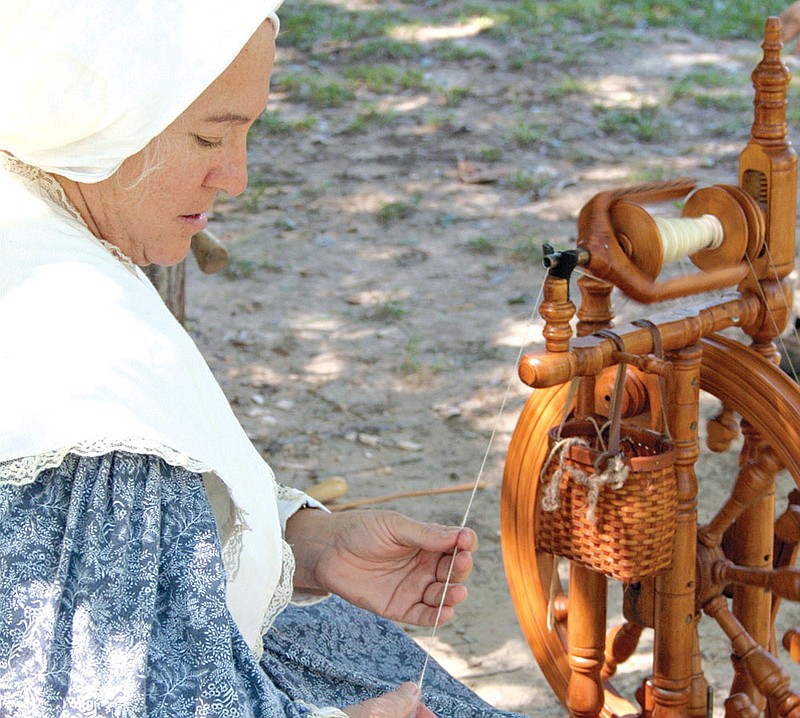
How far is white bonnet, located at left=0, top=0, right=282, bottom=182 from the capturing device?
130 centimetres

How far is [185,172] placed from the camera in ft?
4.98

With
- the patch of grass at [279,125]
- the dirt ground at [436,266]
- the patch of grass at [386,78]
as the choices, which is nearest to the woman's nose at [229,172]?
the dirt ground at [436,266]

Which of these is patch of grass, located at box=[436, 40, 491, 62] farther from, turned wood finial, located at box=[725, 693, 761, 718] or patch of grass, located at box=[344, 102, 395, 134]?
turned wood finial, located at box=[725, 693, 761, 718]


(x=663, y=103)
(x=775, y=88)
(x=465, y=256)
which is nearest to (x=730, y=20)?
(x=663, y=103)

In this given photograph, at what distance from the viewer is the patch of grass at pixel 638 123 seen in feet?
22.8

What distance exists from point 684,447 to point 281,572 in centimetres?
72

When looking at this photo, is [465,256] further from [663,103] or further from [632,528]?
[632,528]

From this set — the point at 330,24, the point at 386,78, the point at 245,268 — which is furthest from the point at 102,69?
the point at 330,24

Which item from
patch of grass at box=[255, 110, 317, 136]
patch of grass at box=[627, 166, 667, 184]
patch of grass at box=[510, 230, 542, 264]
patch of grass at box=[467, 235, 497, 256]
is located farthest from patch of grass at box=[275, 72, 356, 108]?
patch of grass at box=[510, 230, 542, 264]

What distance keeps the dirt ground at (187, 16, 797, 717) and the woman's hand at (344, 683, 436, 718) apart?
1.40 meters

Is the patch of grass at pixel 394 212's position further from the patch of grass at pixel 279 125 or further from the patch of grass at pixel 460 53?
the patch of grass at pixel 460 53

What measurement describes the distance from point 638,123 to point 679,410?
18.1 ft

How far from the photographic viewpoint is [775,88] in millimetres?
1975

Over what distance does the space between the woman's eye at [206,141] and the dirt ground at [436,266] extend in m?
1.35
